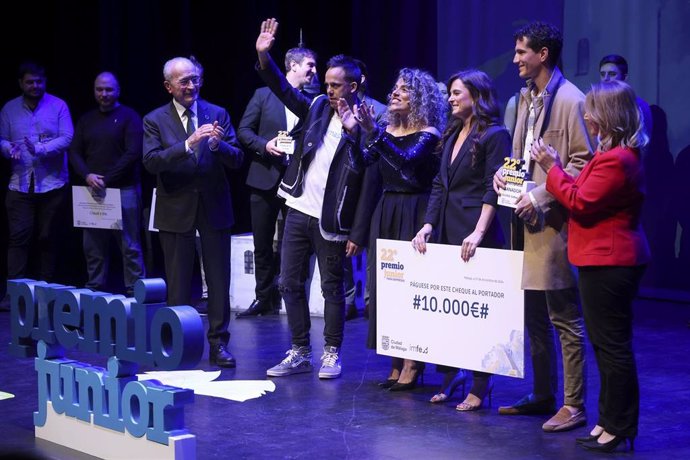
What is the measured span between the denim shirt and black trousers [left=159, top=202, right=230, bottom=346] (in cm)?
234

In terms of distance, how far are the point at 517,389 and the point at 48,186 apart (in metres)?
4.04

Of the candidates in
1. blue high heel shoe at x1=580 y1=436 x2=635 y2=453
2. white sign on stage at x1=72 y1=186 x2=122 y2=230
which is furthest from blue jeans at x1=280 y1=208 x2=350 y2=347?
white sign on stage at x1=72 y1=186 x2=122 y2=230

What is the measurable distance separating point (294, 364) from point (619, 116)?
2.20 meters

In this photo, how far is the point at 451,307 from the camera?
453cm

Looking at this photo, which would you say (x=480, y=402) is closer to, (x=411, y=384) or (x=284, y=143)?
(x=411, y=384)

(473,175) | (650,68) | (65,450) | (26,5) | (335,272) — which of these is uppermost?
(26,5)

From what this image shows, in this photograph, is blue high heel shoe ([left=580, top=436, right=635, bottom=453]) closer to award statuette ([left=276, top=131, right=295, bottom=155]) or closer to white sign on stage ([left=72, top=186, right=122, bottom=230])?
award statuette ([left=276, top=131, right=295, bottom=155])

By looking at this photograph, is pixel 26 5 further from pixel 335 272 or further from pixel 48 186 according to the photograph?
pixel 335 272

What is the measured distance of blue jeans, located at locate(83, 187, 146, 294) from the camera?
7.45 m

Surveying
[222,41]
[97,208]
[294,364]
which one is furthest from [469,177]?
[222,41]

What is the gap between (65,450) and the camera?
4027mm

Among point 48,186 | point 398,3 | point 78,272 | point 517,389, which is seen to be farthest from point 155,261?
point 517,389

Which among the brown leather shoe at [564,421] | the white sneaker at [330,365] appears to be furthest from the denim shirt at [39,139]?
the brown leather shoe at [564,421]

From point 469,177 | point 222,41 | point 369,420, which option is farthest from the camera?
point 222,41
